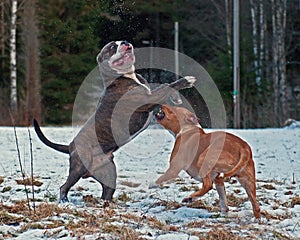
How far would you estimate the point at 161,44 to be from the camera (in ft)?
91.8

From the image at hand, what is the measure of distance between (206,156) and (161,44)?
23799mm

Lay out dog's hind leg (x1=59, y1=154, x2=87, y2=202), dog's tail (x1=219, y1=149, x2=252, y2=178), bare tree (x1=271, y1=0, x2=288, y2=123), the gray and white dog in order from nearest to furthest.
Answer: dog's tail (x1=219, y1=149, x2=252, y2=178), the gray and white dog, dog's hind leg (x1=59, y1=154, x2=87, y2=202), bare tree (x1=271, y1=0, x2=288, y2=123)

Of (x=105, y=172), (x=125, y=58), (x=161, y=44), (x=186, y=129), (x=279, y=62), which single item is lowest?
(x=105, y=172)

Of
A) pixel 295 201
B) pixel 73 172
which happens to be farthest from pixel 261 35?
pixel 73 172

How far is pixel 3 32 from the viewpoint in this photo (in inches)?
934

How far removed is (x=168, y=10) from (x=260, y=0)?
6.37 metres

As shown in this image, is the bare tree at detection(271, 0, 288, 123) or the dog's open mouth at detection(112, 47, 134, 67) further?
the bare tree at detection(271, 0, 288, 123)

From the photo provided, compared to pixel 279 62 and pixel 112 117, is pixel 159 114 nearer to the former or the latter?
pixel 112 117

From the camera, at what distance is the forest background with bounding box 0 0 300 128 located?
2023 centimetres

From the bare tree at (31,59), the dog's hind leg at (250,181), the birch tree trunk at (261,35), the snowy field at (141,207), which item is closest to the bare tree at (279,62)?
the birch tree trunk at (261,35)

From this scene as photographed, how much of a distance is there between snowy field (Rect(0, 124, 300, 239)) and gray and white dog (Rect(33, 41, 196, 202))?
1.20 ft

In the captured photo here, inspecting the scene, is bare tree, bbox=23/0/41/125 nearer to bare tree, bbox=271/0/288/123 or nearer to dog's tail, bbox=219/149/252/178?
bare tree, bbox=271/0/288/123

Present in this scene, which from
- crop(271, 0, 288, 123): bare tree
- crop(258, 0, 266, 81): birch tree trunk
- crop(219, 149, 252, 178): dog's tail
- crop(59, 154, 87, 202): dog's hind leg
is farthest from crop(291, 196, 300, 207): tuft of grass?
crop(258, 0, 266, 81): birch tree trunk

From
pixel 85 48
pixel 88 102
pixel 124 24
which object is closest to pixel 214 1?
pixel 85 48
